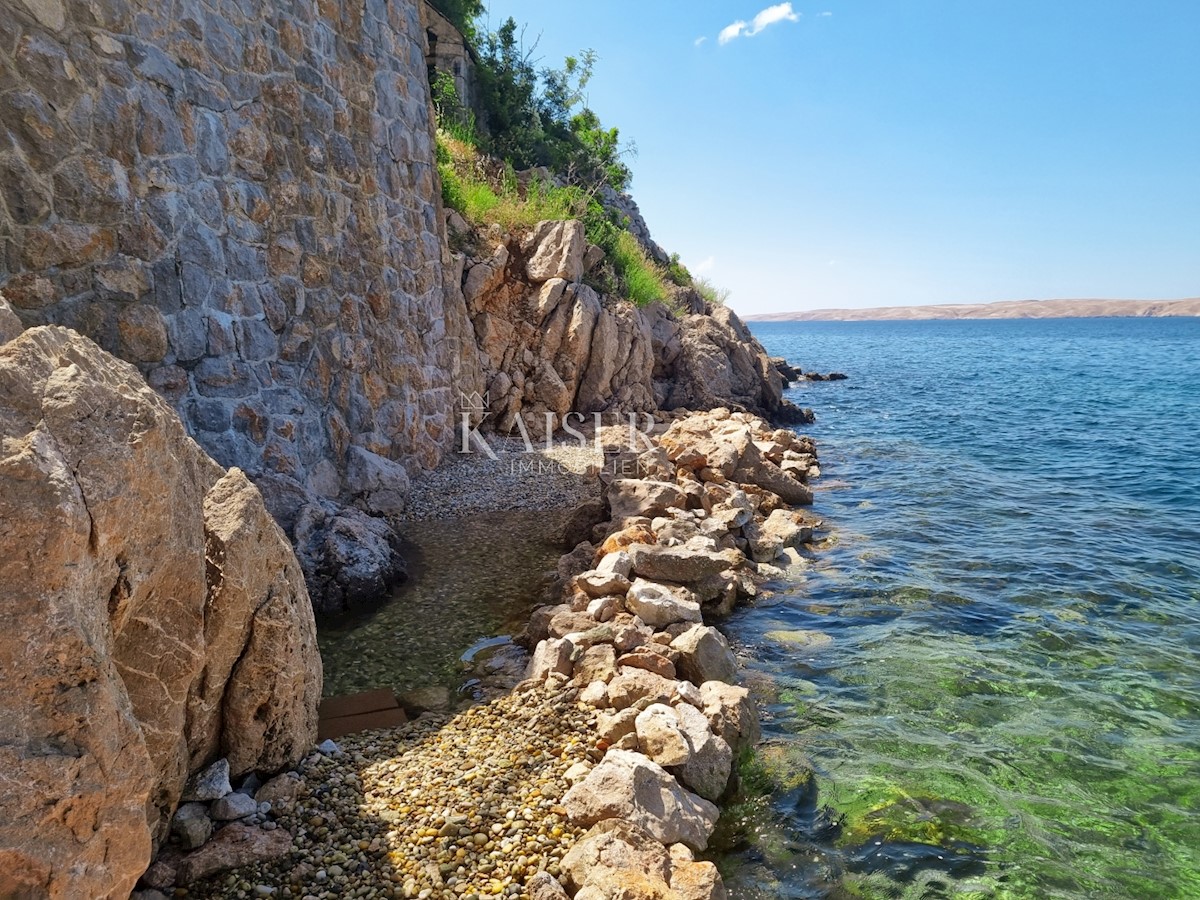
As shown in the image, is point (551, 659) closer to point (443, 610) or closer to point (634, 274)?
point (443, 610)

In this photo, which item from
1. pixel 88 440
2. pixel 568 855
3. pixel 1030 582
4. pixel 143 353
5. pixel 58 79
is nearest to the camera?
pixel 88 440

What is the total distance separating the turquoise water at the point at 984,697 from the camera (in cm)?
409

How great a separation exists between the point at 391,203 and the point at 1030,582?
8.95 m

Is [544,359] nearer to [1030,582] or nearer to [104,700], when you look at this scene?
[1030,582]

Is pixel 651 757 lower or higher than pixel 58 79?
lower

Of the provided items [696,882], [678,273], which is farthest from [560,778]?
[678,273]

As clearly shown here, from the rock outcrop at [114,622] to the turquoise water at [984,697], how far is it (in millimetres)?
2706

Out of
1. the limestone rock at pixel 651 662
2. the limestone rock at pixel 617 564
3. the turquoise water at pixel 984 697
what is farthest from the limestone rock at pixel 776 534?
the limestone rock at pixel 651 662

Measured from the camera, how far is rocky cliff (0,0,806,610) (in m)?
5.39

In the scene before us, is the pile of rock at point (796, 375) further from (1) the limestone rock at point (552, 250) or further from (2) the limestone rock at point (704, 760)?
(2) the limestone rock at point (704, 760)

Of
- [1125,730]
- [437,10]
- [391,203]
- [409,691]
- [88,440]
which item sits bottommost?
[1125,730]

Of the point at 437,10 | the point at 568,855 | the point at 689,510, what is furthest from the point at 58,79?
the point at 437,10

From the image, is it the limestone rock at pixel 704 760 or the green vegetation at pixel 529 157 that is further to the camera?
the green vegetation at pixel 529 157

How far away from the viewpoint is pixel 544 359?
47.0 feet
